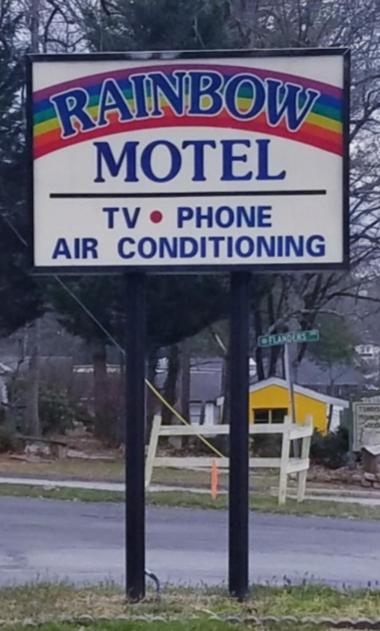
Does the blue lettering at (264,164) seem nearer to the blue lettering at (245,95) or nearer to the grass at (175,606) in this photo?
the blue lettering at (245,95)

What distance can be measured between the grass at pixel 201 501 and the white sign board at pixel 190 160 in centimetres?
1022

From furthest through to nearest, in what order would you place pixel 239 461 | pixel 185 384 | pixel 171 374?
pixel 185 384, pixel 171 374, pixel 239 461

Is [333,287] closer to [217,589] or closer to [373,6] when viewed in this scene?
[373,6]

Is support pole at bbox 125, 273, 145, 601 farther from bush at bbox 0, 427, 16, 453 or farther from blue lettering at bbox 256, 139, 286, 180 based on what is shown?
bush at bbox 0, 427, 16, 453

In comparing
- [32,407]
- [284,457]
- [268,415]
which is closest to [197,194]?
[284,457]

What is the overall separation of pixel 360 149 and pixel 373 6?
13.2 feet

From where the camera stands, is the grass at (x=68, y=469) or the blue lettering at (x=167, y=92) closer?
the blue lettering at (x=167, y=92)

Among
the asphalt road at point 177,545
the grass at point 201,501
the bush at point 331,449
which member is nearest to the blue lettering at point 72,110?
the asphalt road at point 177,545

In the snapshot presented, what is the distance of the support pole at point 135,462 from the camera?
295 inches

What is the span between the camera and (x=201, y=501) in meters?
18.1

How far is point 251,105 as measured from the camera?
755 cm

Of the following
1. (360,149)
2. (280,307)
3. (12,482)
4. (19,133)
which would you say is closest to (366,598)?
(12,482)

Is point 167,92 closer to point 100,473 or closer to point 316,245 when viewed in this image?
point 316,245

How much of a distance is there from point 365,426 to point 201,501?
1059 cm
